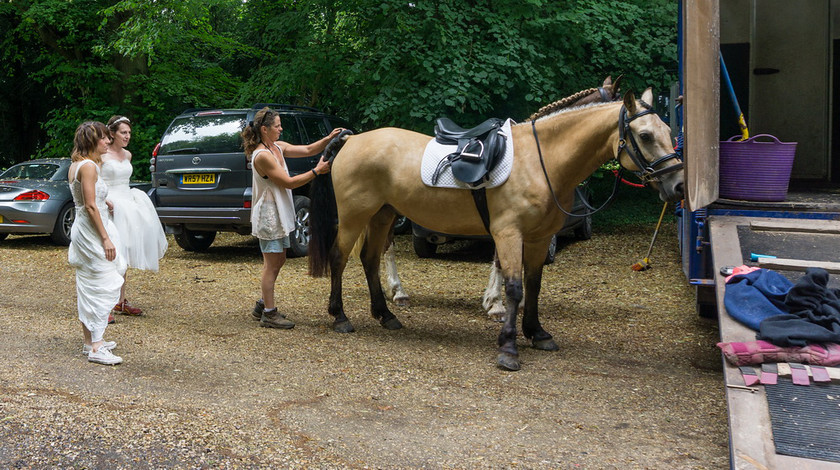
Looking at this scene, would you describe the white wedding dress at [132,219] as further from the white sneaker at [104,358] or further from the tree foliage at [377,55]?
the tree foliage at [377,55]

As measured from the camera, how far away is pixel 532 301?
545 centimetres

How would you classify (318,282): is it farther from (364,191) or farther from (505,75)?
(505,75)

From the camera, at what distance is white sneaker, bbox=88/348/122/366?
191 inches

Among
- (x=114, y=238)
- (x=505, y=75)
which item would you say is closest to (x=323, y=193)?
(x=114, y=238)

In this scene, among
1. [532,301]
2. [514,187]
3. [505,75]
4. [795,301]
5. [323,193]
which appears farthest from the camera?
[505,75]

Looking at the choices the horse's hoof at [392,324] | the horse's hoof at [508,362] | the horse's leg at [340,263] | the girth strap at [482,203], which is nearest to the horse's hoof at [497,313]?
the horse's hoof at [392,324]

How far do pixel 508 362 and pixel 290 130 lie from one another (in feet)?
19.1

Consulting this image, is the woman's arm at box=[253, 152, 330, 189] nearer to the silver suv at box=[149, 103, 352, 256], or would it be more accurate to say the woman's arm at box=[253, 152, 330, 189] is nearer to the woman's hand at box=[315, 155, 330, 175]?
the woman's hand at box=[315, 155, 330, 175]

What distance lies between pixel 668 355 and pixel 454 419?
2.16m

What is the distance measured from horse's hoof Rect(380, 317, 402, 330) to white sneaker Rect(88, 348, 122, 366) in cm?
219

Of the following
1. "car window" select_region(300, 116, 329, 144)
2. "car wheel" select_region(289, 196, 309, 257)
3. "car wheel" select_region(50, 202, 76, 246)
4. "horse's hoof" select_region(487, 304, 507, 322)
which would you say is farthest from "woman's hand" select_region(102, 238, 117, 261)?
"car wheel" select_region(50, 202, 76, 246)

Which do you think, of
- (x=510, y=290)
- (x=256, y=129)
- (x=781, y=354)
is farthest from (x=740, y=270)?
(x=256, y=129)

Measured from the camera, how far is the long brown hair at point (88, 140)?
489 cm

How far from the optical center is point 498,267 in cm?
648
